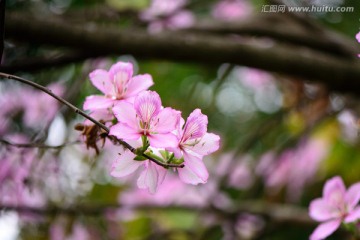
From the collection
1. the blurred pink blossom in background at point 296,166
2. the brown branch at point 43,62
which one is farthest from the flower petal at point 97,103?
the blurred pink blossom in background at point 296,166

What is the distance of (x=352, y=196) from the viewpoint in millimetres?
720

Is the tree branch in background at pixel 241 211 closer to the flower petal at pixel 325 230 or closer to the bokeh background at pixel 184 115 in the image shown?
the bokeh background at pixel 184 115

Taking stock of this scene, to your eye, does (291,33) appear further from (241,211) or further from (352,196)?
(352,196)

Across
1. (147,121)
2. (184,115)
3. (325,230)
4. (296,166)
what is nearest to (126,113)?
(147,121)

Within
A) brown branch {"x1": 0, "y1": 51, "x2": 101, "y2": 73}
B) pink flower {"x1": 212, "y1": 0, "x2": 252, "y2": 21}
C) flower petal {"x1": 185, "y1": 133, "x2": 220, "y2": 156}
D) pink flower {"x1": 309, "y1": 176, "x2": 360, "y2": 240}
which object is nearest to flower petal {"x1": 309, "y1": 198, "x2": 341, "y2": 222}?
pink flower {"x1": 309, "y1": 176, "x2": 360, "y2": 240}

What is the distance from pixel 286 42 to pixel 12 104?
31.1 inches

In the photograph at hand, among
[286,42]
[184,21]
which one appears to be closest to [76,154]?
[184,21]

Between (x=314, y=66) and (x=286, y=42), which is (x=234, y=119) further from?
(x=314, y=66)

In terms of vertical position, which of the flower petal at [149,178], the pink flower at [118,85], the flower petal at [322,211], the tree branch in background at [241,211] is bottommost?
the flower petal at [149,178]

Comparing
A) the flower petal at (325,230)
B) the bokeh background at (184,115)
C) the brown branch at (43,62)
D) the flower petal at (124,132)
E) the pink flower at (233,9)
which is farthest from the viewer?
the pink flower at (233,9)

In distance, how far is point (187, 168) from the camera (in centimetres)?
58

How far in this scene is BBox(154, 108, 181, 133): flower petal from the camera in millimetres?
544

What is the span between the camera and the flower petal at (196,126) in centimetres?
56

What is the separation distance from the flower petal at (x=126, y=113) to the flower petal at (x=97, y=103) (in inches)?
2.3
